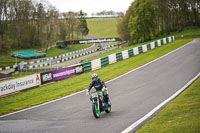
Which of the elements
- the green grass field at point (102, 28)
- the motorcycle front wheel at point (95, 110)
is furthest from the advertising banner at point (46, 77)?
the green grass field at point (102, 28)

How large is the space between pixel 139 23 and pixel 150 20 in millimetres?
3238

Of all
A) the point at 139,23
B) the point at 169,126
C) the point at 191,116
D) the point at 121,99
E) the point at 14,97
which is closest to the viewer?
the point at 169,126

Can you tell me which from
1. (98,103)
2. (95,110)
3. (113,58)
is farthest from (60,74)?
(95,110)

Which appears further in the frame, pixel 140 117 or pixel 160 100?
pixel 160 100

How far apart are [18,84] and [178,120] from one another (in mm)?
17543

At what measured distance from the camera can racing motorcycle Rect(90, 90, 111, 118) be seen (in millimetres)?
11102

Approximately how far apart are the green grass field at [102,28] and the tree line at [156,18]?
2532 inches

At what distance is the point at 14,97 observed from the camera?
21266 mm

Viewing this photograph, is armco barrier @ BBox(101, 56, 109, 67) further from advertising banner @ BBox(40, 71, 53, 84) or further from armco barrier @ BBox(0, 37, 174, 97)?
advertising banner @ BBox(40, 71, 53, 84)

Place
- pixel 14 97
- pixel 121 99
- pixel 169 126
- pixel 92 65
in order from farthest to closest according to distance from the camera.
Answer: pixel 92 65 < pixel 14 97 < pixel 121 99 < pixel 169 126

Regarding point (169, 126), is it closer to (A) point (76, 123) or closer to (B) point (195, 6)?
(A) point (76, 123)

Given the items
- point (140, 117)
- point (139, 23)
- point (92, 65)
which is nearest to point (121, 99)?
point (140, 117)

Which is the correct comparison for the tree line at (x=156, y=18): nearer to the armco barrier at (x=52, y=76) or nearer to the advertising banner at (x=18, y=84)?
the armco barrier at (x=52, y=76)

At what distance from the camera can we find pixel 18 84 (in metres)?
23.3
